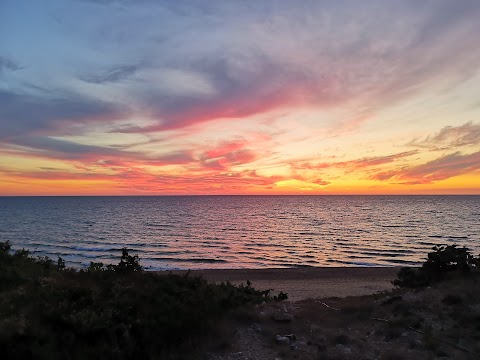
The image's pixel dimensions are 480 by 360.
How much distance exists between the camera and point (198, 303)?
888cm

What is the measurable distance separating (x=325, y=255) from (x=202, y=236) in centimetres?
1926

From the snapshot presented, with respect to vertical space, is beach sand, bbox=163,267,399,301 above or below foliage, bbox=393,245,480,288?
below

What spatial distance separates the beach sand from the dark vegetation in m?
11.5

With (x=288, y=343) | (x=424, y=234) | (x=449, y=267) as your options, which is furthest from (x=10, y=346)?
(x=424, y=234)

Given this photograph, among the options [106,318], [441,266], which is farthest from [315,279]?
[106,318]

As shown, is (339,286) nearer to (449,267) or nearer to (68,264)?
(449,267)

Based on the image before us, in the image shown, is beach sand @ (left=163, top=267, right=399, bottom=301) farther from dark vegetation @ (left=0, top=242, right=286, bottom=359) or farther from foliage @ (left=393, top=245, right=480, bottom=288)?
dark vegetation @ (left=0, top=242, right=286, bottom=359)

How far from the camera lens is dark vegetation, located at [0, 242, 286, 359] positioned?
671 centimetres

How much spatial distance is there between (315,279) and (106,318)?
732 inches

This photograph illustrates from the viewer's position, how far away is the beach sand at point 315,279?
20.4 meters

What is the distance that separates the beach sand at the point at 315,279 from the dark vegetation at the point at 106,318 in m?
11.5

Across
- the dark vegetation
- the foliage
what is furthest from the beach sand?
the dark vegetation

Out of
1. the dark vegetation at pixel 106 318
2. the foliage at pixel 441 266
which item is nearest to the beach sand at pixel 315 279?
the foliage at pixel 441 266

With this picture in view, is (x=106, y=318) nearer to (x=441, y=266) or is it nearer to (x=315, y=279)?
(x=441, y=266)
